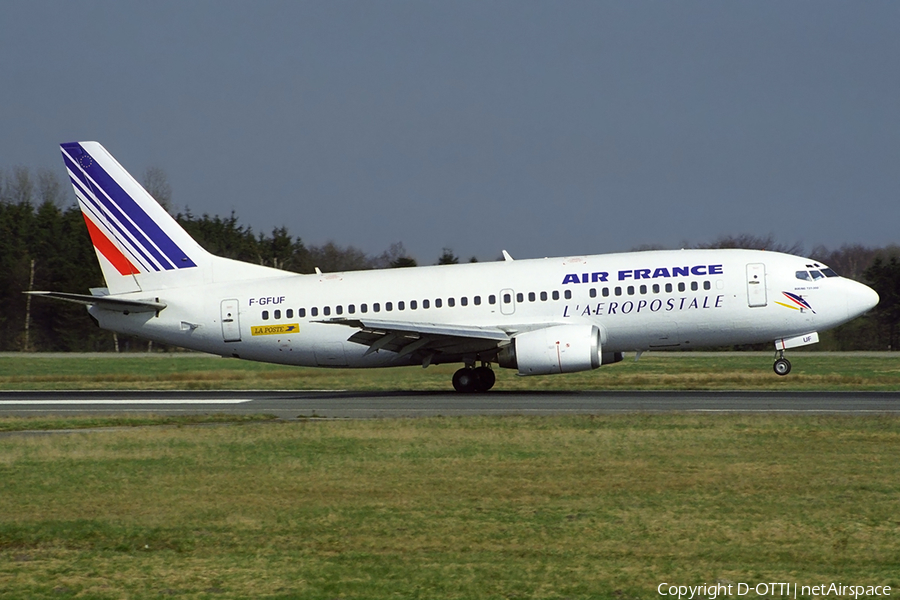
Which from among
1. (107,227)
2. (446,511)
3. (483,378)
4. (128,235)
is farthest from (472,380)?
(446,511)

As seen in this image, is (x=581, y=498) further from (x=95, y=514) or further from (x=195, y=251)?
(x=195, y=251)

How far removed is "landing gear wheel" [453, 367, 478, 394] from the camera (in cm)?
3219

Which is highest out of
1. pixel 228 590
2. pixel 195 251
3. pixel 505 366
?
pixel 195 251

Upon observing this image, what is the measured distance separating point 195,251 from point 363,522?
2304 centimetres

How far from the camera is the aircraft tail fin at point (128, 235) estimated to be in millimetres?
33406

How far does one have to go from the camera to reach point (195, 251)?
3372 centimetres

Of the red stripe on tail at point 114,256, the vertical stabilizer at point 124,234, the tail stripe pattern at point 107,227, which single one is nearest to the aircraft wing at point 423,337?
the vertical stabilizer at point 124,234

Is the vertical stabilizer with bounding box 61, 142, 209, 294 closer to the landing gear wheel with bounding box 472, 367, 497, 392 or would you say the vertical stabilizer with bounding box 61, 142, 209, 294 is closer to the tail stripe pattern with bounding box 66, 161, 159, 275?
the tail stripe pattern with bounding box 66, 161, 159, 275

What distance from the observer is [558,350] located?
29.1m

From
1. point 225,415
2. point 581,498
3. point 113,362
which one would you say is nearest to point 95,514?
point 581,498

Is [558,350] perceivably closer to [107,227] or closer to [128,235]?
[128,235]

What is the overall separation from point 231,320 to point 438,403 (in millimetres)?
8258

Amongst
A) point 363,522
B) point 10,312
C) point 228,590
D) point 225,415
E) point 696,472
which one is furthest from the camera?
point 10,312

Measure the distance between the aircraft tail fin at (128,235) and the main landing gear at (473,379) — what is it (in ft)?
23.8
